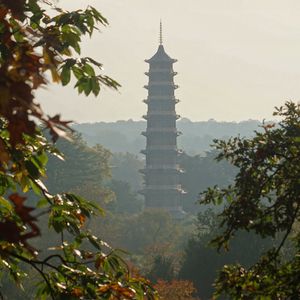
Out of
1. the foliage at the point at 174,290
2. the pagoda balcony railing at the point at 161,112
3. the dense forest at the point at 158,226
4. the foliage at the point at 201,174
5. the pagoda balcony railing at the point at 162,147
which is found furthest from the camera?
the foliage at the point at 201,174

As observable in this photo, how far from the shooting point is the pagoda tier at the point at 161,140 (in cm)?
6047

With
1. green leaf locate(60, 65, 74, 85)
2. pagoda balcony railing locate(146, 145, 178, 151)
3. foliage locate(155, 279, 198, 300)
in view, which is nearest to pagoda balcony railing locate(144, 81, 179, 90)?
pagoda balcony railing locate(146, 145, 178, 151)

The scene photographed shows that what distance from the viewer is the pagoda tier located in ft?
198

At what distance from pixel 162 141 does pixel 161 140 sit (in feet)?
0.41

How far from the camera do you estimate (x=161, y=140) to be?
61781 millimetres

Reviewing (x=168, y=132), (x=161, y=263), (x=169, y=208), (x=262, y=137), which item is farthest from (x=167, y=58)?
(x=262, y=137)

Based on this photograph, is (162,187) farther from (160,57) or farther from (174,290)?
(174,290)

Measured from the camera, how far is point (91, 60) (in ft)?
12.4

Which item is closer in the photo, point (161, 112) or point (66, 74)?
point (66, 74)

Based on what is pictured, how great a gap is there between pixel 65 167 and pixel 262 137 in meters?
48.1

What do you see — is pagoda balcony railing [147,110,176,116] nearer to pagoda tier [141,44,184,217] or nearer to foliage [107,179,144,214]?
pagoda tier [141,44,184,217]

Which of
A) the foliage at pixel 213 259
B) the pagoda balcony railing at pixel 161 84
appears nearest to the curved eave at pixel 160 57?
the pagoda balcony railing at pixel 161 84

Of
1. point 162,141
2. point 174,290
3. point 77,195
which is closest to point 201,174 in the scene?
Answer: point 162,141

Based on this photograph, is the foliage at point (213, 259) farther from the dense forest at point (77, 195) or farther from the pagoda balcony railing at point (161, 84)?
the pagoda balcony railing at point (161, 84)
